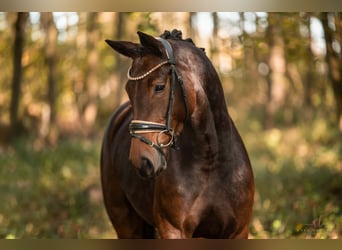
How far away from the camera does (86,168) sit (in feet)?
43.3

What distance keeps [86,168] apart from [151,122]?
9.36 meters

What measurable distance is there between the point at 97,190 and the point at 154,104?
7.83m

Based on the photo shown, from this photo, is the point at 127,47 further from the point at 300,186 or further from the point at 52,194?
the point at 52,194

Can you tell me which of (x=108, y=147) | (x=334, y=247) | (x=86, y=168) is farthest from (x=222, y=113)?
(x=86, y=168)

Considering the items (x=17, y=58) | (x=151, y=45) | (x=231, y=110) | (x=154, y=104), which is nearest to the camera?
(x=154, y=104)

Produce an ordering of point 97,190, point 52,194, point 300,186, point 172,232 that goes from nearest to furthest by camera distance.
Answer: point 172,232
point 300,186
point 52,194
point 97,190

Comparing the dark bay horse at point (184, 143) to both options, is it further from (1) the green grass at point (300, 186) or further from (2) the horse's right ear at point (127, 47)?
(1) the green grass at point (300, 186)

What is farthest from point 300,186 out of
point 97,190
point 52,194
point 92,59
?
point 92,59

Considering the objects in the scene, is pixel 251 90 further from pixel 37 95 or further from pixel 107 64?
pixel 37 95

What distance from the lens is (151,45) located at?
4180 mm

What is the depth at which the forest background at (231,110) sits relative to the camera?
9500 millimetres

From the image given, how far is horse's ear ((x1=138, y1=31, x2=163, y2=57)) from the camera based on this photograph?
412cm

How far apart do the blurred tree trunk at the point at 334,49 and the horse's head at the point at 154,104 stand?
5.44 meters

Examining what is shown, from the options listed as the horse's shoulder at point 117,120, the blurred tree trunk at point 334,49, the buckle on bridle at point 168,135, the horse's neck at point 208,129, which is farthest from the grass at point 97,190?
the buckle on bridle at point 168,135
